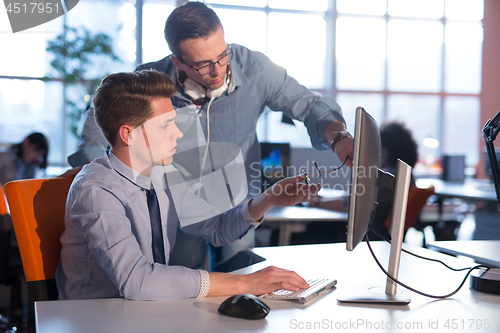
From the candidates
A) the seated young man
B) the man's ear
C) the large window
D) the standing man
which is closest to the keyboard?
the seated young man

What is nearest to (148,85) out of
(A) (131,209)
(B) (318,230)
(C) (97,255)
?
(A) (131,209)

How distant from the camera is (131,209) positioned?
114 centimetres

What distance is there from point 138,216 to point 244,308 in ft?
1.53

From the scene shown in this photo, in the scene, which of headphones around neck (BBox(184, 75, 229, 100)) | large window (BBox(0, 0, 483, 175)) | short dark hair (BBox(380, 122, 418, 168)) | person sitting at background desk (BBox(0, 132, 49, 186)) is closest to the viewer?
headphones around neck (BBox(184, 75, 229, 100))

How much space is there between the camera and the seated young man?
0.96 meters

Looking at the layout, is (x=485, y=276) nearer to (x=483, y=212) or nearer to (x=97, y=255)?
(x=97, y=255)

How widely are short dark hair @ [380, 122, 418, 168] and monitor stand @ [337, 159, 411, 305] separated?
2.03 meters

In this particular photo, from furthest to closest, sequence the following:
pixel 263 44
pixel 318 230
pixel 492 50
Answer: pixel 492 50 < pixel 263 44 < pixel 318 230

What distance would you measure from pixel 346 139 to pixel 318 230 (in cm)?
187

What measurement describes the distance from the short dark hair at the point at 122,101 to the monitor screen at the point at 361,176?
65 cm

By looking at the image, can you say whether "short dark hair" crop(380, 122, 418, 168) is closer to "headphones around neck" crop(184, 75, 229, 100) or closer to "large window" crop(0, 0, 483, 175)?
"headphones around neck" crop(184, 75, 229, 100)

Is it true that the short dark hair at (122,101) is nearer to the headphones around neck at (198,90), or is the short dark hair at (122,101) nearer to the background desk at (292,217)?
the headphones around neck at (198,90)

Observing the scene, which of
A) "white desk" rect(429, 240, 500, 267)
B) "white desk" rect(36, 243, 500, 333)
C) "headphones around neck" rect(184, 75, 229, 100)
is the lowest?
"white desk" rect(429, 240, 500, 267)

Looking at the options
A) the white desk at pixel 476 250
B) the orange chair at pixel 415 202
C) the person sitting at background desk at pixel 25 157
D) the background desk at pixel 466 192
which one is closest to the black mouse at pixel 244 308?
the white desk at pixel 476 250
